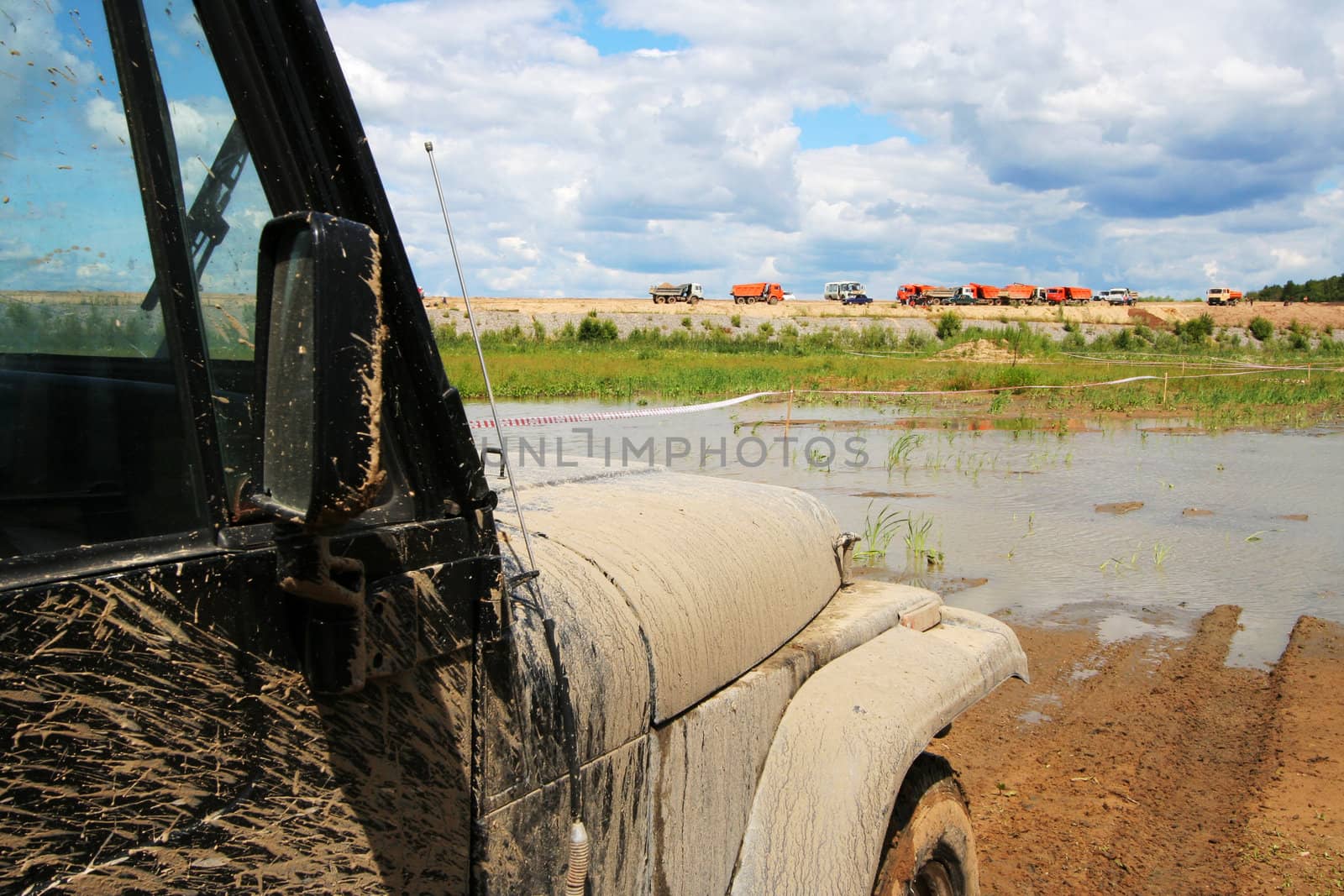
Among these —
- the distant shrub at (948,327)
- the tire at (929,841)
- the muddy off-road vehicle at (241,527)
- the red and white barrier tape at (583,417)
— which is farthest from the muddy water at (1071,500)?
the distant shrub at (948,327)

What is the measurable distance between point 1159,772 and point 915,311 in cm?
6430

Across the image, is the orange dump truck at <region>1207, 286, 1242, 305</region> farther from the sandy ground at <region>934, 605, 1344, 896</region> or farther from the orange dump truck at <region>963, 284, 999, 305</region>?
the sandy ground at <region>934, 605, 1344, 896</region>

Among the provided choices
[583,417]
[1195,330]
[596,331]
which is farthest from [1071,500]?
[1195,330]

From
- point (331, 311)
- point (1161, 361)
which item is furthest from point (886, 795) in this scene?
point (1161, 361)

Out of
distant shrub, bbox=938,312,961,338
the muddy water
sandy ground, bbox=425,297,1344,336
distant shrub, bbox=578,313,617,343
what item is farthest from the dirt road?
the muddy water

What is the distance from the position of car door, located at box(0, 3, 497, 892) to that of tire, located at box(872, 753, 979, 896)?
56.8 inches

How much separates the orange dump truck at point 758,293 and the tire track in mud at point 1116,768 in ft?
219

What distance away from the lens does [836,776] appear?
2180mm

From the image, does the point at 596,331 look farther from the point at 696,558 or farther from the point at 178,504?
the point at 178,504

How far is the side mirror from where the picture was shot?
1.06m

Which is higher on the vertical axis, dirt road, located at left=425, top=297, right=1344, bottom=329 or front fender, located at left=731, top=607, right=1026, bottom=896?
dirt road, located at left=425, top=297, right=1344, bottom=329

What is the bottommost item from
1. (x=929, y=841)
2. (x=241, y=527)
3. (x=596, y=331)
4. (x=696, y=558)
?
(x=929, y=841)

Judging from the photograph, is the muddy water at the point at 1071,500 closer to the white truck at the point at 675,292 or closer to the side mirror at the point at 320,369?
the side mirror at the point at 320,369

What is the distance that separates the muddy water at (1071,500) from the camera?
7805mm
